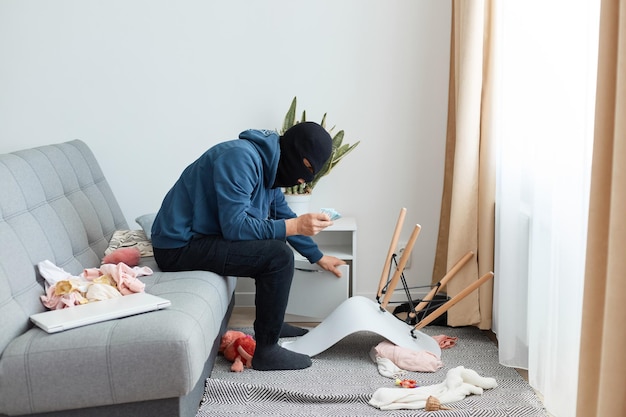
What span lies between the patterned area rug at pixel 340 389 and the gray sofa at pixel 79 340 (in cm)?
12

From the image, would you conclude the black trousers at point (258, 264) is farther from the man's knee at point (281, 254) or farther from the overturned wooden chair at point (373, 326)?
the overturned wooden chair at point (373, 326)

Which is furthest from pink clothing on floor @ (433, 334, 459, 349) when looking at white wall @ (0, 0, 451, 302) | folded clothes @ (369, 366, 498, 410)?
white wall @ (0, 0, 451, 302)

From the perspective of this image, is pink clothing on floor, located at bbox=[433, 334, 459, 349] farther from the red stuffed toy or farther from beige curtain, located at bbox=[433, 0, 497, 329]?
the red stuffed toy

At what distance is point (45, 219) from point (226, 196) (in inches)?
25.0

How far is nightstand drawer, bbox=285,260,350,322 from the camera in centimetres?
342

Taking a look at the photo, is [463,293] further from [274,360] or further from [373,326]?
[274,360]

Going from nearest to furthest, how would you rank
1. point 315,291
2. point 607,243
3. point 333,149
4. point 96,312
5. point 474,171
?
point 607,243, point 96,312, point 474,171, point 315,291, point 333,149

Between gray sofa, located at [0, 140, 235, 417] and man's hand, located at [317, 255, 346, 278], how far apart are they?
2.11 feet

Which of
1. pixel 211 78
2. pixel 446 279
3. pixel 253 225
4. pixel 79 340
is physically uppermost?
pixel 211 78

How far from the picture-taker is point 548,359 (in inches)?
97.0

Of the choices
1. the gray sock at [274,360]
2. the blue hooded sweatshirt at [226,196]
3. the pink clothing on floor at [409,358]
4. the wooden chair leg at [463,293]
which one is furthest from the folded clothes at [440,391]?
the blue hooded sweatshirt at [226,196]

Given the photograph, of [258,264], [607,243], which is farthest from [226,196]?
[607,243]

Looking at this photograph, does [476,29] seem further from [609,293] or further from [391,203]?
[609,293]

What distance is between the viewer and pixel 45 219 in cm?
270
